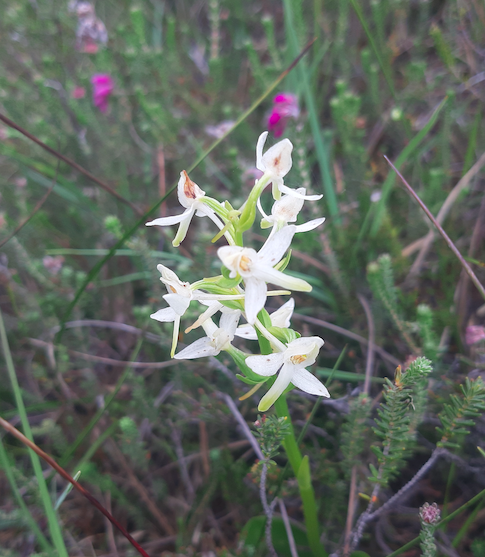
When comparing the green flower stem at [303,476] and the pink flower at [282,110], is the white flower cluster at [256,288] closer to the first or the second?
the green flower stem at [303,476]

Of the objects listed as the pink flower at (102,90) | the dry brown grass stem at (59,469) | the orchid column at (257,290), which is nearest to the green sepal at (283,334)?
the orchid column at (257,290)

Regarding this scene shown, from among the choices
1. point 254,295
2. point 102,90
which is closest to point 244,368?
point 254,295

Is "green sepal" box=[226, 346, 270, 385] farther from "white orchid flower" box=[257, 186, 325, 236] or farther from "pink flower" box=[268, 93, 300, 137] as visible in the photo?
"pink flower" box=[268, 93, 300, 137]

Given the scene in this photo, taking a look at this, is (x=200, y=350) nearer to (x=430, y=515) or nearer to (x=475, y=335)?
(x=430, y=515)

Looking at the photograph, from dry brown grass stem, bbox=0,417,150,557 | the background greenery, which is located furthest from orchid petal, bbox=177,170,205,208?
dry brown grass stem, bbox=0,417,150,557

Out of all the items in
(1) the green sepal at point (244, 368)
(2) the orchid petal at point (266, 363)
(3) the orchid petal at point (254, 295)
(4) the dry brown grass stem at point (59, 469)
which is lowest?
(4) the dry brown grass stem at point (59, 469)

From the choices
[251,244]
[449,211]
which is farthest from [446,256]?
[251,244]

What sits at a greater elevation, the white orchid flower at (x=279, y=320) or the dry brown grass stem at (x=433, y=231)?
the dry brown grass stem at (x=433, y=231)
